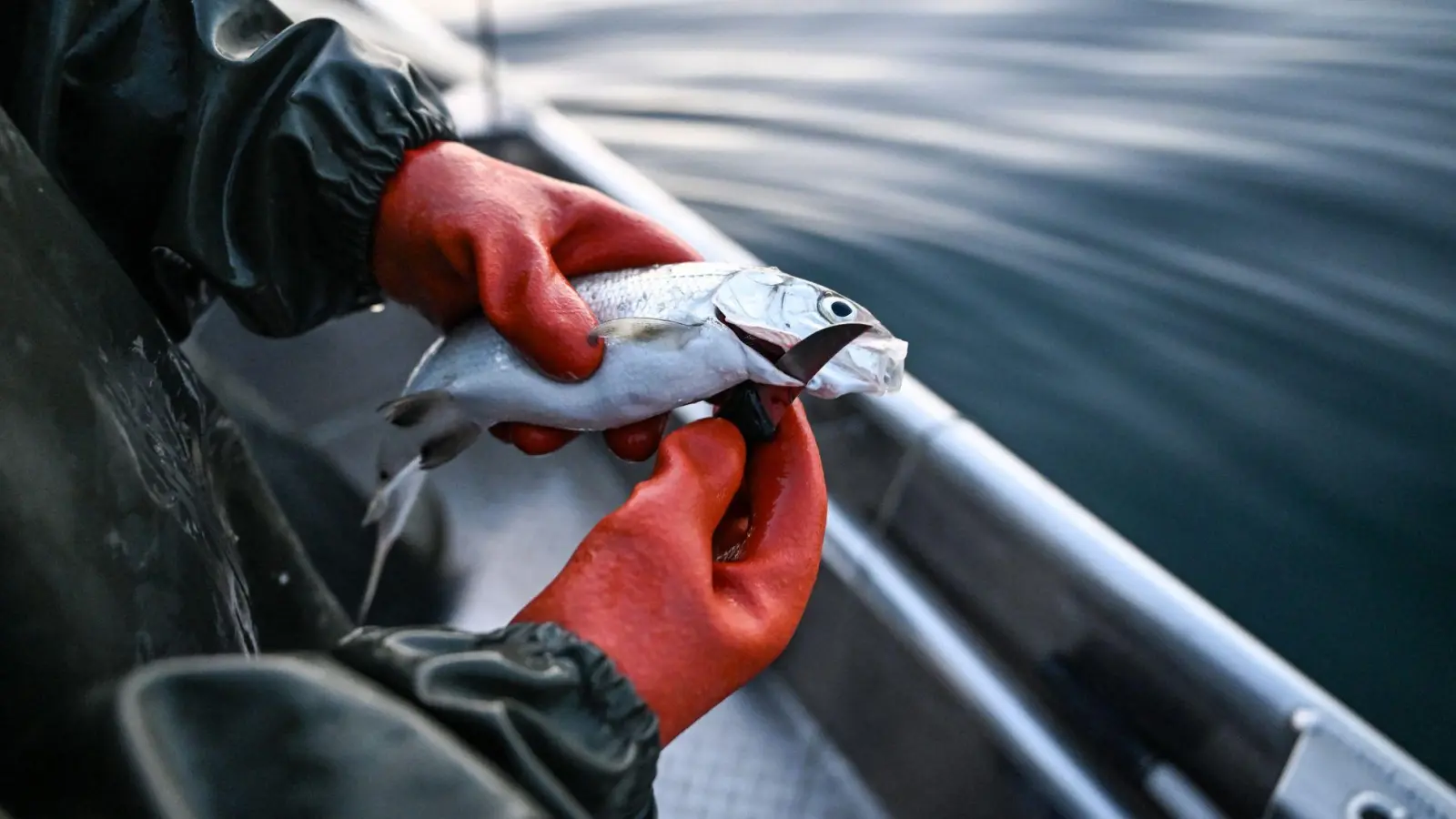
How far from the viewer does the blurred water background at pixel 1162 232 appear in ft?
8.36

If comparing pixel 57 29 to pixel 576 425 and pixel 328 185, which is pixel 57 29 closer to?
pixel 328 185

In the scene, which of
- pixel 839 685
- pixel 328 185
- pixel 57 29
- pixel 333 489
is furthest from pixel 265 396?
pixel 839 685

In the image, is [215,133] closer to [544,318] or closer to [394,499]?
[544,318]

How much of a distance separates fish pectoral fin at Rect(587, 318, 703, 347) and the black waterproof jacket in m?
0.49

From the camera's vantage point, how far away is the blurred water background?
8.36 feet

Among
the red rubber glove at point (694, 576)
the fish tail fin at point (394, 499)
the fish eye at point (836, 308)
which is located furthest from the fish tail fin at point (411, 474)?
the fish eye at point (836, 308)

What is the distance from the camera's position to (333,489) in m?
2.31

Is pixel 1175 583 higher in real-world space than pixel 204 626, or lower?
lower

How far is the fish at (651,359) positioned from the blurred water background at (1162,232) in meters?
1.87

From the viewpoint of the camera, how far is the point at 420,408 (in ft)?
4.57

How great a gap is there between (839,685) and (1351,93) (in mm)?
4509

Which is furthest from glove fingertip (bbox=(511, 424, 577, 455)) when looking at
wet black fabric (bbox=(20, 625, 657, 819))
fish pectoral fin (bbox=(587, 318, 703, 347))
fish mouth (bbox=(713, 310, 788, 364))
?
wet black fabric (bbox=(20, 625, 657, 819))

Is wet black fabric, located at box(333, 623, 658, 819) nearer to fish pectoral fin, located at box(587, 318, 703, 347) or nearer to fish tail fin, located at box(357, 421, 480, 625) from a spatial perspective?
fish pectoral fin, located at box(587, 318, 703, 347)

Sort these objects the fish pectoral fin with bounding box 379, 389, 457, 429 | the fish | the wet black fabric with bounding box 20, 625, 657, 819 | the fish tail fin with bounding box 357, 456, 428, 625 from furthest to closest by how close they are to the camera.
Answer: the fish tail fin with bounding box 357, 456, 428, 625, the fish pectoral fin with bounding box 379, 389, 457, 429, the fish, the wet black fabric with bounding box 20, 625, 657, 819
